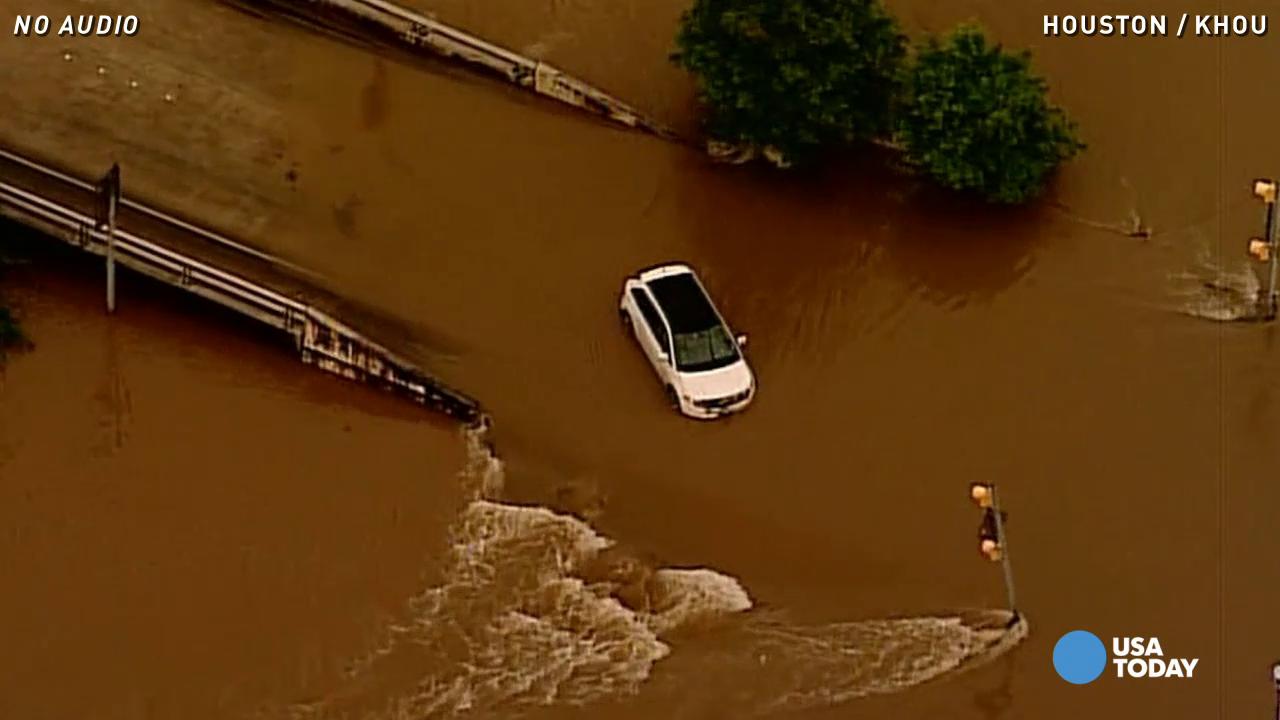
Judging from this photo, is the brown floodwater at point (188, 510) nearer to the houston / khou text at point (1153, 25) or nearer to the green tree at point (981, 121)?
the green tree at point (981, 121)

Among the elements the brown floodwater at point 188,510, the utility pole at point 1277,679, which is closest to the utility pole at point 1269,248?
the utility pole at point 1277,679

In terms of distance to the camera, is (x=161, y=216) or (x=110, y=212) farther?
(x=161, y=216)

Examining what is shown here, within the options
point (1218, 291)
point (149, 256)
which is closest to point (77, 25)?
point (149, 256)

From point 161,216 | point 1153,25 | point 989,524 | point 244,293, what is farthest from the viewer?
point 1153,25

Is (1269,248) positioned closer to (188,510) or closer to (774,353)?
(774,353)

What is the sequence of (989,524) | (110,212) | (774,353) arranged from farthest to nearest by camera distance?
(110,212) < (774,353) < (989,524)

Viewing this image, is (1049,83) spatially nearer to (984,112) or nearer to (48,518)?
(984,112)

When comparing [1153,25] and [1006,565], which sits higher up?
[1153,25]
